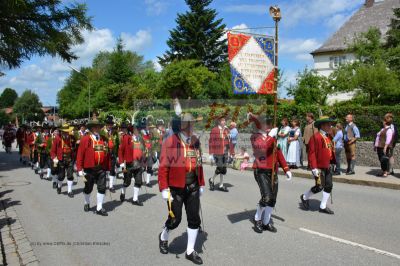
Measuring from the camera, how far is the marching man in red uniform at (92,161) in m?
8.66

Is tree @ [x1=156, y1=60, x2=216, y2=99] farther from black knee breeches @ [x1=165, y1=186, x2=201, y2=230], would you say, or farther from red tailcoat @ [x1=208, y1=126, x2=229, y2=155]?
black knee breeches @ [x1=165, y1=186, x2=201, y2=230]

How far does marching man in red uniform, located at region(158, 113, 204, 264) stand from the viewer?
18.4 ft

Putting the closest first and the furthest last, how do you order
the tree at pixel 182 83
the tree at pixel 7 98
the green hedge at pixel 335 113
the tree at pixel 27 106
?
1. the green hedge at pixel 335 113
2. the tree at pixel 182 83
3. the tree at pixel 27 106
4. the tree at pixel 7 98

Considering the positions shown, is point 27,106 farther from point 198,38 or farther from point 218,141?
point 218,141

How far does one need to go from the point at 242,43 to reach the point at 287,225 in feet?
11.8

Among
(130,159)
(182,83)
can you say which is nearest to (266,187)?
(130,159)

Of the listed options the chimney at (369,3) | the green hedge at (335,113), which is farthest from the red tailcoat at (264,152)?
the chimney at (369,3)

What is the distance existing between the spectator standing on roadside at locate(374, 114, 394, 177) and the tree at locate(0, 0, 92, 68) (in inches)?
565

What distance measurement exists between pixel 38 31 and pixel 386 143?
15.6 meters

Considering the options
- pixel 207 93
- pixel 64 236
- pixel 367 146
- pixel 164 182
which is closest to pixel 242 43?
pixel 164 182

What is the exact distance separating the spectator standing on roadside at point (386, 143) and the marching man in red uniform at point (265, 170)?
6960 mm

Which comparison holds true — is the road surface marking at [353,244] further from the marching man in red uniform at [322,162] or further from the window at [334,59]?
the window at [334,59]

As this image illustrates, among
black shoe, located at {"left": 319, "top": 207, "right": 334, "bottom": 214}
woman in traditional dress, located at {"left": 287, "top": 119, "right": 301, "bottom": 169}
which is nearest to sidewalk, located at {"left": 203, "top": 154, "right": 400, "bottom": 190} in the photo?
woman in traditional dress, located at {"left": 287, "top": 119, "right": 301, "bottom": 169}

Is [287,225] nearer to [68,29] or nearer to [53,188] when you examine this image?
[53,188]
